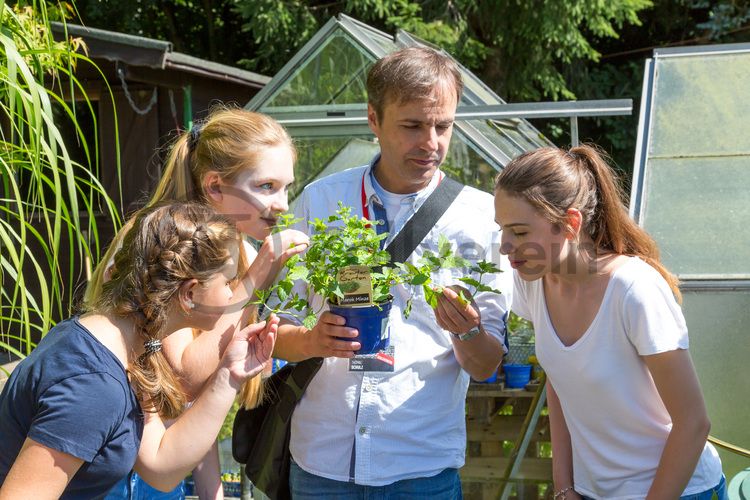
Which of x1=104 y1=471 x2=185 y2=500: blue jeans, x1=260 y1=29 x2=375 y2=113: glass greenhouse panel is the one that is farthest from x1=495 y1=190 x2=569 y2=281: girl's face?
x1=260 y1=29 x2=375 y2=113: glass greenhouse panel

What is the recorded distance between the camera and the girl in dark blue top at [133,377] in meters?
1.55

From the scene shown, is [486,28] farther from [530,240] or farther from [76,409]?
[76,409]

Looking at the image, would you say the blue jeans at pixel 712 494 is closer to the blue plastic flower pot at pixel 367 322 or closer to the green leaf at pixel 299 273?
the blue plastic flower pot at pixel 367 322

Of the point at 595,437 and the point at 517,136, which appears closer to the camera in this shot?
the point at 595,437

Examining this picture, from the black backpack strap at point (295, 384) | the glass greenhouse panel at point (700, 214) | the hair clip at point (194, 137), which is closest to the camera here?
the black backpack strap at point (295, 384)

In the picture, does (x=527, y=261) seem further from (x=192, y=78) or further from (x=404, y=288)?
(x=192, y=78)

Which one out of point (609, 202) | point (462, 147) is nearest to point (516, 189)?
point (609, 202)

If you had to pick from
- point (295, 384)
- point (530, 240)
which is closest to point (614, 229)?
point (530, 240)

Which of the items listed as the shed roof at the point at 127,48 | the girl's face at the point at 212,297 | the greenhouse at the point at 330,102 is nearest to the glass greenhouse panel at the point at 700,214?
the greenhouse at the point at 330,102

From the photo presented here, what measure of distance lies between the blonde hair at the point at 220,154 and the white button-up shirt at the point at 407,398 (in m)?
0.22

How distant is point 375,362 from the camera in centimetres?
211

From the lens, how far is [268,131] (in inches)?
89.1

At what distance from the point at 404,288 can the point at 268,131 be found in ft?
1.86

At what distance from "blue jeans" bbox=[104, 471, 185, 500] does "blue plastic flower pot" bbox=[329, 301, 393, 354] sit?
632 millimetres
